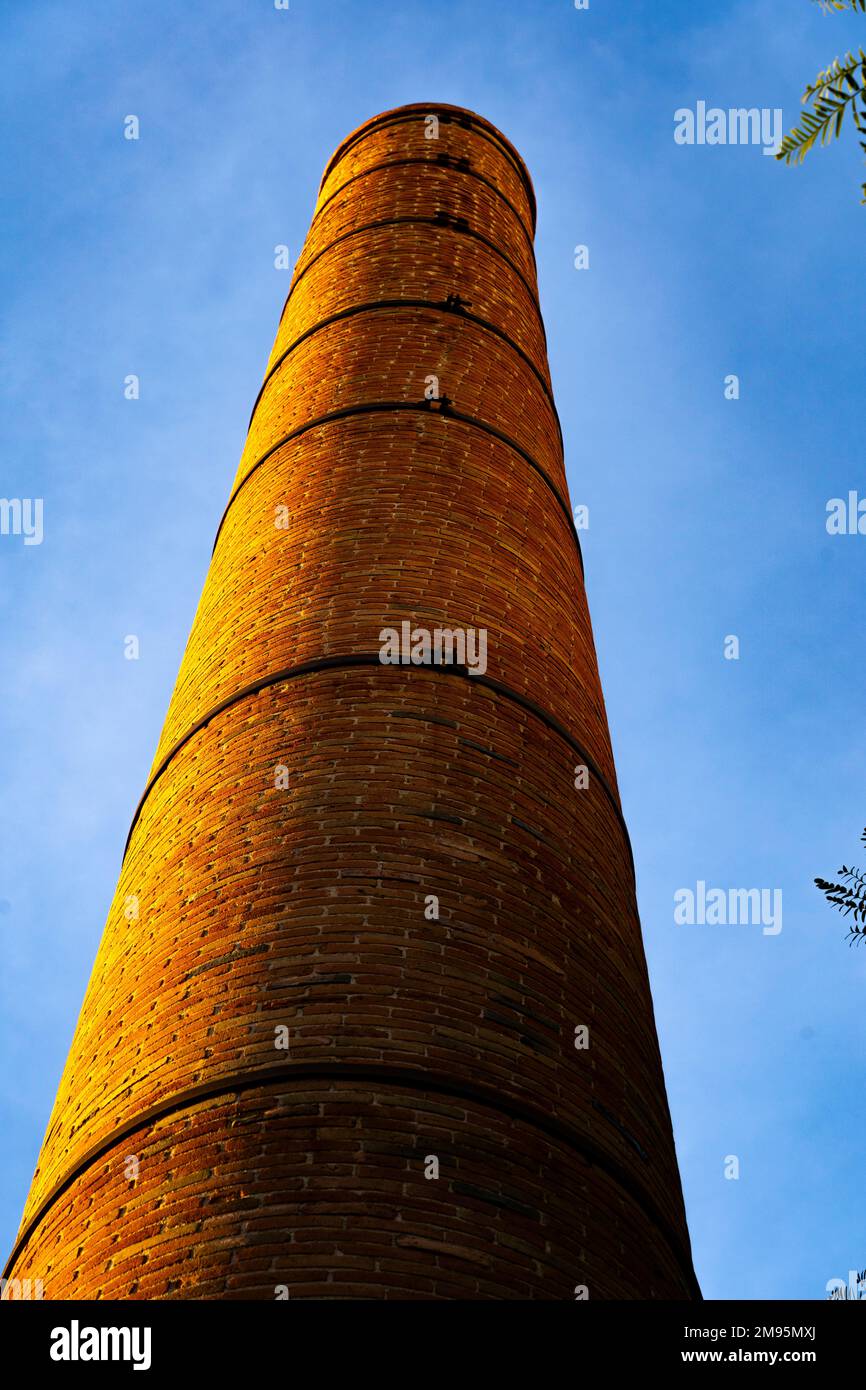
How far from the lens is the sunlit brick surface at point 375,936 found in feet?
11.7

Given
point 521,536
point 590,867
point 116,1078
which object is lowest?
point 116,1078

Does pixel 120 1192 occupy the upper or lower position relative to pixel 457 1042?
lower

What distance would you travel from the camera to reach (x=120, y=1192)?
3.86 meters

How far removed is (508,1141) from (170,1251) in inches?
37.8

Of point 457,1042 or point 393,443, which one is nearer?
point 457,1042

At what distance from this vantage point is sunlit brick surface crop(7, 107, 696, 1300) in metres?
3.57

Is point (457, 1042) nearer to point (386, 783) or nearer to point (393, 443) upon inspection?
point (386, 783)

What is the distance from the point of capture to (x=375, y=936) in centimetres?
415

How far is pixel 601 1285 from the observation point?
366 cm

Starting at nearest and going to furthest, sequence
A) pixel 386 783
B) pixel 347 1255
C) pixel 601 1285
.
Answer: pixel 347 1255 → pixel 601 1285 → pixel 386 783

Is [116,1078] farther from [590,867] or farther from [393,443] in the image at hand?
[393,443]
